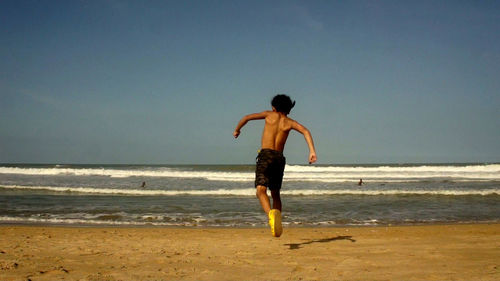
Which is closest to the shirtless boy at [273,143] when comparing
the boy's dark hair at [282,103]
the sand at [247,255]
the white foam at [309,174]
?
the boy's dark hair at [282,103]

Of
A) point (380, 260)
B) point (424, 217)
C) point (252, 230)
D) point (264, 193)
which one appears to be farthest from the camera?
point (424, 217)

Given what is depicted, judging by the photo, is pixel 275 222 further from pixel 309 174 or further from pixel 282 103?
pixel 309 174

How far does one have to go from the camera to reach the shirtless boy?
566cm

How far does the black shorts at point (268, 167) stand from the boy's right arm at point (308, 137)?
42cm

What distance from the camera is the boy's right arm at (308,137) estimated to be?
17.2ft

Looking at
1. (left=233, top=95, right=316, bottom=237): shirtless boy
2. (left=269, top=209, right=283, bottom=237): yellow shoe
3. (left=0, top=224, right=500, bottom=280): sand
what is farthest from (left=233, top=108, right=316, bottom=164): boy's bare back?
(left=0, top=224, right=500, bottom=280): sand

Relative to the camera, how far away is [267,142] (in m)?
5.75

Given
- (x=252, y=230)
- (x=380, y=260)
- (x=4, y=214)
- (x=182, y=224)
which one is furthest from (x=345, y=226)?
(x=4, y=214)

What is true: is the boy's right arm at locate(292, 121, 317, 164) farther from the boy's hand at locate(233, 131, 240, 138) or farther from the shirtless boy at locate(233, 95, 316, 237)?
the boy's hand at locate(233, 131, 240, 138)

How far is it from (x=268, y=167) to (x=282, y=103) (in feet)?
2.86

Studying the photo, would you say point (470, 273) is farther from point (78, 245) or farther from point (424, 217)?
point (424, 217)

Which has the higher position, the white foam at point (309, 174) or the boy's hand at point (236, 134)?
the boy's hand at point (236, 134)

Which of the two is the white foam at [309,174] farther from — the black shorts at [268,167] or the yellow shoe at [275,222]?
the yellow shoe at [275,222]

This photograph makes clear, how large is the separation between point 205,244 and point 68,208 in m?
7.67
